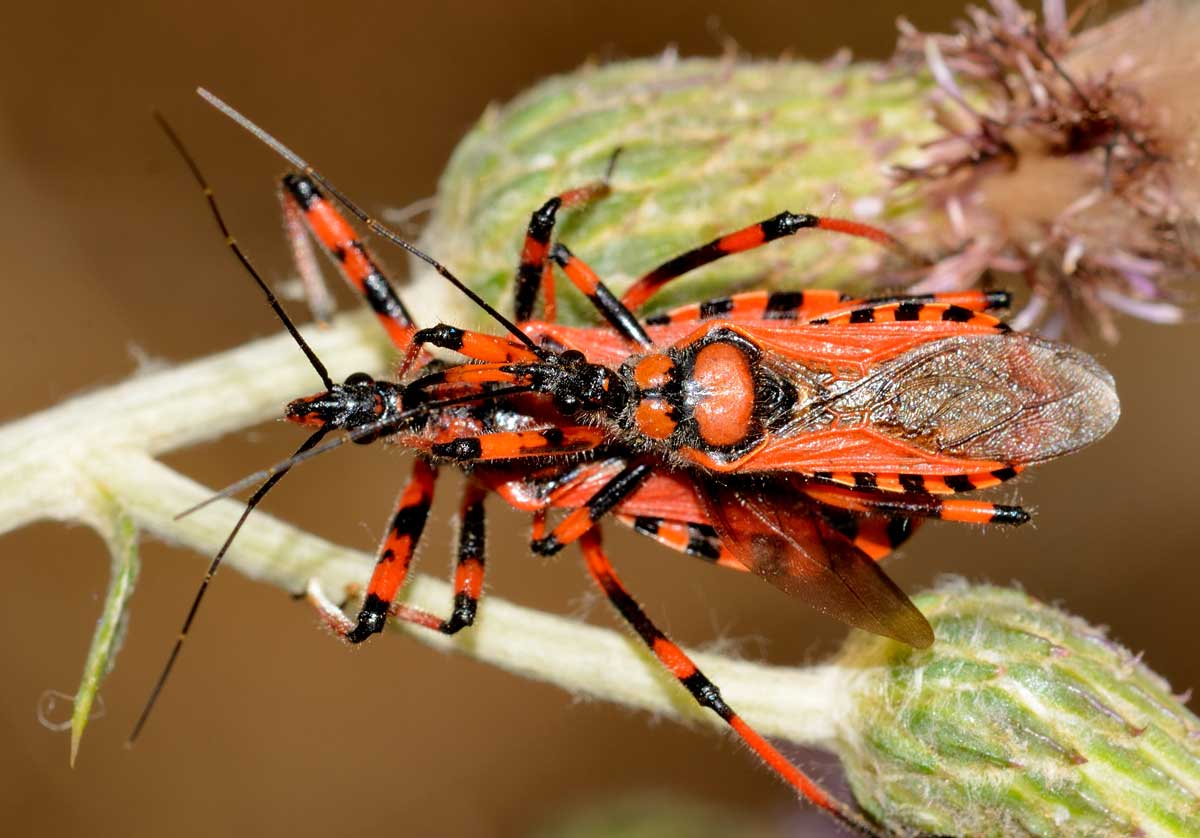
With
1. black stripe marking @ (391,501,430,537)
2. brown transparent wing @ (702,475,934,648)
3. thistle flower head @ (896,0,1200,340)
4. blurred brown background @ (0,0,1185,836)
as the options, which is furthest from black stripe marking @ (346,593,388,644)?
blurred brown background @ (0,0,1185,836)

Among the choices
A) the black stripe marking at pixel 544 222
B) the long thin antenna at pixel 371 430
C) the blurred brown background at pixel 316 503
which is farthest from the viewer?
the blurred brown background at pixel 316 503

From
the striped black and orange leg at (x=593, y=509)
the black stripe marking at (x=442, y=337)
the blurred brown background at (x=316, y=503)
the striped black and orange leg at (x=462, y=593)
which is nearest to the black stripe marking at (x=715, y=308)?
the striped black and orange leg at (x=593, y=509)

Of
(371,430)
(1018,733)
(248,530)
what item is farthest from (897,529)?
(248,530)

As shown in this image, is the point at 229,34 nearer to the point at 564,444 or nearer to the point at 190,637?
the point at 190,637

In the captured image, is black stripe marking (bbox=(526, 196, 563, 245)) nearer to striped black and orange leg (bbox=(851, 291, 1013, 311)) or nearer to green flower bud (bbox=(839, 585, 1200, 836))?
striped black and orange leg (bbox=(851, 291, 1013, 311))

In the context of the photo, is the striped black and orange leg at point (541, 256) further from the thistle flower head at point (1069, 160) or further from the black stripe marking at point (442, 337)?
the thistle flower head at point (1069, 160)

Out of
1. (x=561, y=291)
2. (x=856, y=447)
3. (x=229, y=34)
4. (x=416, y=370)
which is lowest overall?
(x=856, y=447)

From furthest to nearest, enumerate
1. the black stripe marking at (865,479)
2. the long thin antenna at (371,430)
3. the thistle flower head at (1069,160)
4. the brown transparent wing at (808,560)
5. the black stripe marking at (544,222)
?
the thistle flower head at (1069,160) → the black stripe marking at (544,222) → the black stripe marking at (865,479) → the brown transparent wing at (808,560) → the long thin antenna at (371,430)

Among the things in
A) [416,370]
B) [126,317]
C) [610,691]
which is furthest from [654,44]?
[610,691]
